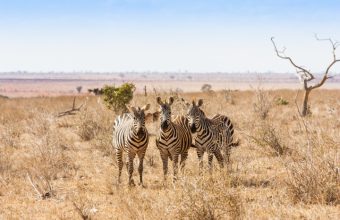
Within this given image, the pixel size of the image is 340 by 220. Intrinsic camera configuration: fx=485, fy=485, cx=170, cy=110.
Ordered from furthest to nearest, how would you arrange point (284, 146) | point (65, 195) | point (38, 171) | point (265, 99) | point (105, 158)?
1. point (265, 99)
2. point (105, 158)
3. point (284, 146)
4. point (38, 171)
5. point (65, 195)

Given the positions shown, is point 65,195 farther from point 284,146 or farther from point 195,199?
point 284,146

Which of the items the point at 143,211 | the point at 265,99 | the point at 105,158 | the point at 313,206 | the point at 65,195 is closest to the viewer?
the point at 143,211

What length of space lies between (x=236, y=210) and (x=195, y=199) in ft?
2.37

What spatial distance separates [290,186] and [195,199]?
2.45 m

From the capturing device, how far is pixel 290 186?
852 centimetres

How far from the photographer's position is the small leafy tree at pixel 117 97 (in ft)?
69.5

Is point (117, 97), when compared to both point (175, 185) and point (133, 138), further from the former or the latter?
point (175, 185)

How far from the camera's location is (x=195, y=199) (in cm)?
682

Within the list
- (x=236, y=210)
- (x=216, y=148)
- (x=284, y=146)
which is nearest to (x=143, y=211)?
(x=236, y=210)

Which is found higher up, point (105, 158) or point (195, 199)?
point (195, 199)

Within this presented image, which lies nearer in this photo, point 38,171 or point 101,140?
point 38,171

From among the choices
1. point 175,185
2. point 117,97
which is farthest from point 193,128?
point 117,97

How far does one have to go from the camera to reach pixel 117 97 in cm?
2134

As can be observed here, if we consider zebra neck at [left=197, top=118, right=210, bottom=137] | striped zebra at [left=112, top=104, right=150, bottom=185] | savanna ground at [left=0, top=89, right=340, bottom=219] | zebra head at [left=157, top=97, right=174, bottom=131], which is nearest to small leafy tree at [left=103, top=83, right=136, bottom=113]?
savanna ground at [left=0, top=89, right=340, bottom=219]
